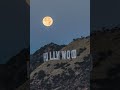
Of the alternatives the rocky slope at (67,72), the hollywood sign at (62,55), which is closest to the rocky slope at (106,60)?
the rocky slope at (67,72)

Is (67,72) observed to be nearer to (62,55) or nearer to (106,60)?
(62,55)

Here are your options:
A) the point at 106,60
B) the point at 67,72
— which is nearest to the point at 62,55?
the point at 67,72

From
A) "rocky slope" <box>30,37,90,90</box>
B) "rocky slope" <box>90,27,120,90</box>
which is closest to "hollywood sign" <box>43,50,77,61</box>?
"rocky slope" <box>30,37,90,90</box>

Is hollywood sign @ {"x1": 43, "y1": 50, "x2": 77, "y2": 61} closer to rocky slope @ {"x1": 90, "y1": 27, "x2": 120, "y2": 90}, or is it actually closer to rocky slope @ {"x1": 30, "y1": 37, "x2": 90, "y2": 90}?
rocky slope @ {"x1": 30, "y1": 37, "x2": 90, "y2": 90}

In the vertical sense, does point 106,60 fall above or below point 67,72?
above

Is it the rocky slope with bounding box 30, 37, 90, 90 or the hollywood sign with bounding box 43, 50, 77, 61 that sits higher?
the hollywood sign with bounding box 43, 50, 77, 61

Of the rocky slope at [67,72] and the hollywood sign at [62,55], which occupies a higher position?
the hollywood sign at [62,55]

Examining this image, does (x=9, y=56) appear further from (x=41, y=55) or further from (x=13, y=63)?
(x=41, y=55)

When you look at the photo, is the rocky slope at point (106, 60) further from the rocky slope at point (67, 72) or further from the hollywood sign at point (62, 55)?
the hollywood sign at point (62, 55)
